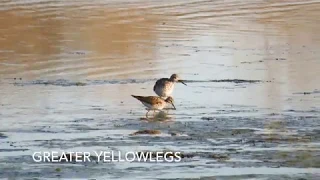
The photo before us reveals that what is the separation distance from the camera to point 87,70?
58.8 ft

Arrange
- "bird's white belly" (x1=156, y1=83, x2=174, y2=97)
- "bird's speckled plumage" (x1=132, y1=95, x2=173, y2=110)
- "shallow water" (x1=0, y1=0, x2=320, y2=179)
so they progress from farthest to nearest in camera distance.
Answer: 1. "bird's white belly" (x1=156, y1=83, x2=174, y2=97)
2. "bird's speckled plumage" (x1=132, y1=95, x2=173, y2=110)
3. "shallow water" (x1=0, y1=0, x2=320, y2=179)

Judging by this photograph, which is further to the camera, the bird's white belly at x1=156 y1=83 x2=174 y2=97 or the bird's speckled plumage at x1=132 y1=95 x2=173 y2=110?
the bird's white belly at x1=156 y1=83 x2=174 y2=97

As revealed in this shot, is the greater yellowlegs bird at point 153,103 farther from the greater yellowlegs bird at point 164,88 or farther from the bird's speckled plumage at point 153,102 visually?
the greater yellowlegs bird at point 164,88

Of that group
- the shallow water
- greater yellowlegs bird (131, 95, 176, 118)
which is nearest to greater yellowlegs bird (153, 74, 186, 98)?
the shallow water

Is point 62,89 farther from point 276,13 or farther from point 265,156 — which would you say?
point 276,13

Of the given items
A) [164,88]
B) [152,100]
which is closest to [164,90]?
[164,88]

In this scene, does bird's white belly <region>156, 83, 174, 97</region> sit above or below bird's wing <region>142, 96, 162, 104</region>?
above

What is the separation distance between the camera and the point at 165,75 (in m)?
17.4

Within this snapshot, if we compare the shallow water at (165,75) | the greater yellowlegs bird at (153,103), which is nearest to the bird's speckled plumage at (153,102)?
the greater yellowlegs bird at (153,103)

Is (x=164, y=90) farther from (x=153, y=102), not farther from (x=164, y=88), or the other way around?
(x=153, y=102)

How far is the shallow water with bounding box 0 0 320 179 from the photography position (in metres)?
10.8

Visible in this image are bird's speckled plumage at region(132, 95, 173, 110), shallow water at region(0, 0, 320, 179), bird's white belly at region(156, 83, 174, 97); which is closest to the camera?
shallow water at region(0, 0, 320, 179)

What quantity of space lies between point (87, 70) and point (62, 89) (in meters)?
1.98

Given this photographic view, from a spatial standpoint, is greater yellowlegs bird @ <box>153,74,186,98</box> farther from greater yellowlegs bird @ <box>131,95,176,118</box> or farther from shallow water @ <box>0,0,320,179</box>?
greater yellowlegs bird @ <box>131,95,176,118</box>
